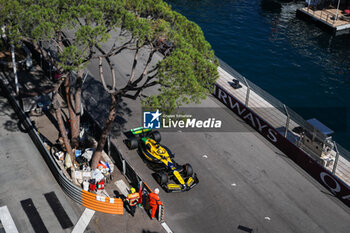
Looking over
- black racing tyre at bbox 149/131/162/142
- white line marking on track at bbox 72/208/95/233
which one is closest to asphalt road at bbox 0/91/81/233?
white line marking on track at bbox 72/208/95/233

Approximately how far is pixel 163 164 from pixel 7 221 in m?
9.10

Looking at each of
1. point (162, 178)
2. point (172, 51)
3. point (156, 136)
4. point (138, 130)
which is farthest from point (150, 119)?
point (172, 51)

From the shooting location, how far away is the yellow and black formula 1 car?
2459 cm

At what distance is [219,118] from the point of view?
31.6 meters

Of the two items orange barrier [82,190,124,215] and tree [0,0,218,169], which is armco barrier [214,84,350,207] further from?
orange barrier [82,190,124,215]

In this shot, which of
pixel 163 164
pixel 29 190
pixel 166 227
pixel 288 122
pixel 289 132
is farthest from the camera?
pixel 289 132

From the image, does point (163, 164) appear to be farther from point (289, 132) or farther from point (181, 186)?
point (289, 132)

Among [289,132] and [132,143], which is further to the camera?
[289,132]

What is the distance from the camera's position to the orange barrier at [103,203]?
2269cm

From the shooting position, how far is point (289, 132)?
94.2 feet

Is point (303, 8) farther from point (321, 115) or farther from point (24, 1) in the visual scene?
point (24, 1)

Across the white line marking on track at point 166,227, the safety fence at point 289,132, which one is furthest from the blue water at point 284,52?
the white line marking on track at point 166,227

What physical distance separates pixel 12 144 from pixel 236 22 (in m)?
36.3

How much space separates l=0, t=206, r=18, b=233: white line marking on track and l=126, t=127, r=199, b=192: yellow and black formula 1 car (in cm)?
819
